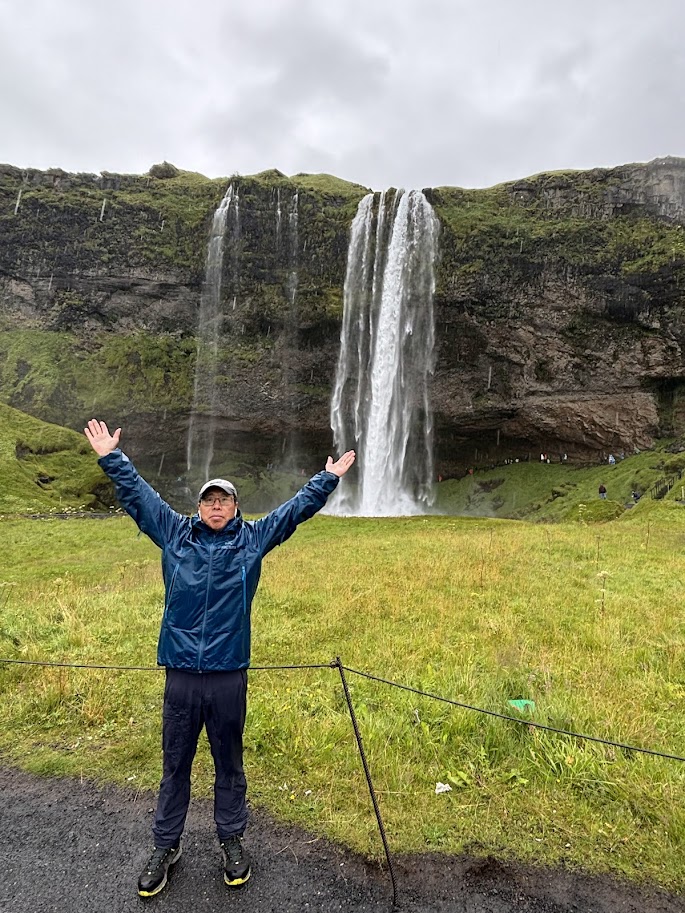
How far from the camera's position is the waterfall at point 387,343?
4406cm

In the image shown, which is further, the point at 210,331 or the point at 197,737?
the point at 210,331

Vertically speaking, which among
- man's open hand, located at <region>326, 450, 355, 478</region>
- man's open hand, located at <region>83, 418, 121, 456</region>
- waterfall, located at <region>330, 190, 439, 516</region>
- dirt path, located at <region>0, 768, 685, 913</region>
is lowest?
dirt path, located at <region>0, 768, 685, 913</region>

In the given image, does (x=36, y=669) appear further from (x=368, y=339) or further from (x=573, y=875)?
(x=368, y=339)

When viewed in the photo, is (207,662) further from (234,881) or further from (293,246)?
(293,246)

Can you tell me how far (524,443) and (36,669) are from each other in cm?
4732

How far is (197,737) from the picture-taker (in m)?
3.33

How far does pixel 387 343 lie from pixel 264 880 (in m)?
43.9

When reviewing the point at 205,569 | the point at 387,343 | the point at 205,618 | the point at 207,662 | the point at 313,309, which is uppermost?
the point at 313,309

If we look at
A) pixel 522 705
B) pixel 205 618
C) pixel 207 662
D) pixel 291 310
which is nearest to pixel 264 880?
pixel 207 662

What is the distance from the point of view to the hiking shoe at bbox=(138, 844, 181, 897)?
3094 millimetres

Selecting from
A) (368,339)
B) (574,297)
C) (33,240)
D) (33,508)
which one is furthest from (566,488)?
(33,240)

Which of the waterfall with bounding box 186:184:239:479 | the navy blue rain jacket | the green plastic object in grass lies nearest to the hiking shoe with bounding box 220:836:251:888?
the navy blue rain jacket

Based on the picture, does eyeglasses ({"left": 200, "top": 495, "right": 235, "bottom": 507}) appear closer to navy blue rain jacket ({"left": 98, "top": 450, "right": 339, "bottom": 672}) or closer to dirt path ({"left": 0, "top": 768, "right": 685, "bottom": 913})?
navy blue rain jacket ({"left": 98, "top": 450, "right": 339, "bottom": 672})

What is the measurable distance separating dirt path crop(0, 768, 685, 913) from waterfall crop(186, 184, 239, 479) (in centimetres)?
4524
